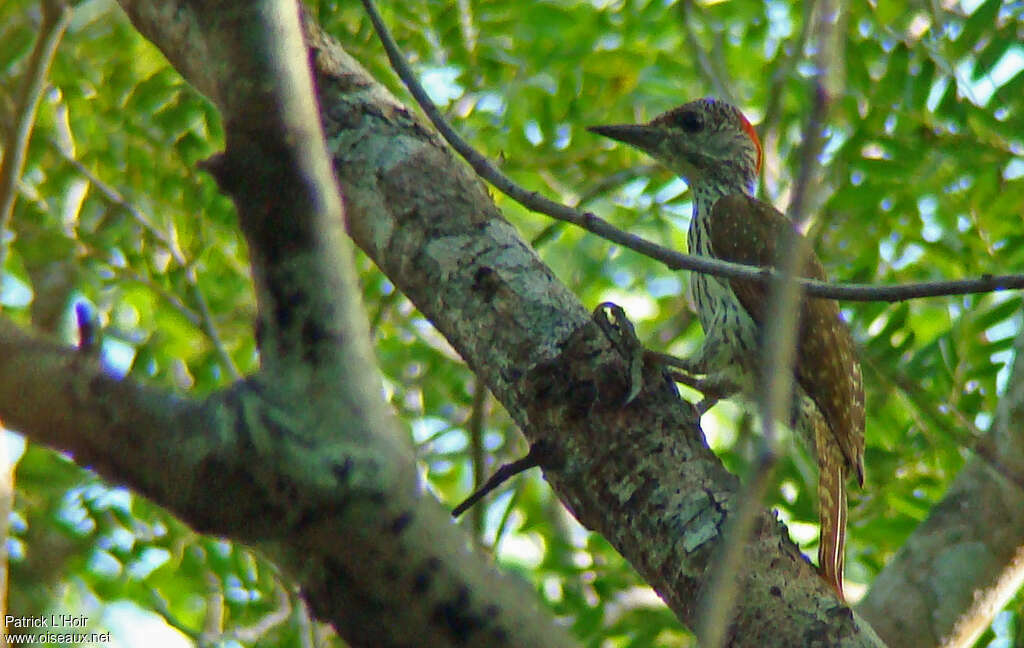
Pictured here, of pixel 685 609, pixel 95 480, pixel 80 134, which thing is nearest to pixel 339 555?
pixel 685 609

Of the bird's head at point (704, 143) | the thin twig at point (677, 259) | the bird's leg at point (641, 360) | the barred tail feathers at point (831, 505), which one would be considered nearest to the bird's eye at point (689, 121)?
the bird's head at point (704, 143)

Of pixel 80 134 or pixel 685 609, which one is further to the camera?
pixel 80 134

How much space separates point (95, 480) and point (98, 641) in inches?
25.4

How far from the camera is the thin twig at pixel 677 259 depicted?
170 cm

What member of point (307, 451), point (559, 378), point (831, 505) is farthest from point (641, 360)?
point (831, 505)

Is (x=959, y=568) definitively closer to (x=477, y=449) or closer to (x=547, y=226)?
(x=477, y=449)

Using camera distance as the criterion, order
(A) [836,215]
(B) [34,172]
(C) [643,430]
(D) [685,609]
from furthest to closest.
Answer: (B) [34,172]
(A) [836,215]
(C) [643,430]
(D) [685,609]

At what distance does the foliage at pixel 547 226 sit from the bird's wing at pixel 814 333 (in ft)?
0.39

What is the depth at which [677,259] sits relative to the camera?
1.98 meters

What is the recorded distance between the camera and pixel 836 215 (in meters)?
4.40

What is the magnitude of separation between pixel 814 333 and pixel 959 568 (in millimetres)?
967

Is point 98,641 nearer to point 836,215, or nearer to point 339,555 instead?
point 836,215

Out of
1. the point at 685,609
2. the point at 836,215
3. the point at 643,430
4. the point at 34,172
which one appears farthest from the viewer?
the point at 34,172

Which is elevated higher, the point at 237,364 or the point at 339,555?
the point at 237,364
